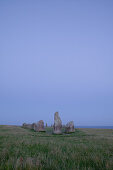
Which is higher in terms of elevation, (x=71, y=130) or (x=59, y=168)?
(x=59, y=168)

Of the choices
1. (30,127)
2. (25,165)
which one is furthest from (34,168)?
(30,127)

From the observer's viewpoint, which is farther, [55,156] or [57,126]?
[57,126]

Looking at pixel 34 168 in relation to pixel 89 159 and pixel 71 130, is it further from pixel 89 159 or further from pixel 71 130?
pixel 71 130

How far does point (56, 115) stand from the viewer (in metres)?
33.9

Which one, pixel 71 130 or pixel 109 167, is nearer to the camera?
pixel 109 167

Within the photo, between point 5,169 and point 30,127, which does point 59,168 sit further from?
point 30,127

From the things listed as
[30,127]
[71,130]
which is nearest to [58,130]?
[71,130]

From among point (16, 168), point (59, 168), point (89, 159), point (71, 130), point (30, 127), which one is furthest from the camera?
point (30, 127)

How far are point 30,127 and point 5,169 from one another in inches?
1538

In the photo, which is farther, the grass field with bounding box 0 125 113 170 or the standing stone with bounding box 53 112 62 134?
the standing stone with bounding box 53 112 62 134

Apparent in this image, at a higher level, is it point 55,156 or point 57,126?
point 55,156

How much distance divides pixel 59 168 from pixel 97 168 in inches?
50.6

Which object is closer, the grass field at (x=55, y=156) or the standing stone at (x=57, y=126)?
the grass field at (x=55, y=156)

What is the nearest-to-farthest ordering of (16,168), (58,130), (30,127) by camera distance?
(16,168) → (58,130) → (30,127)
